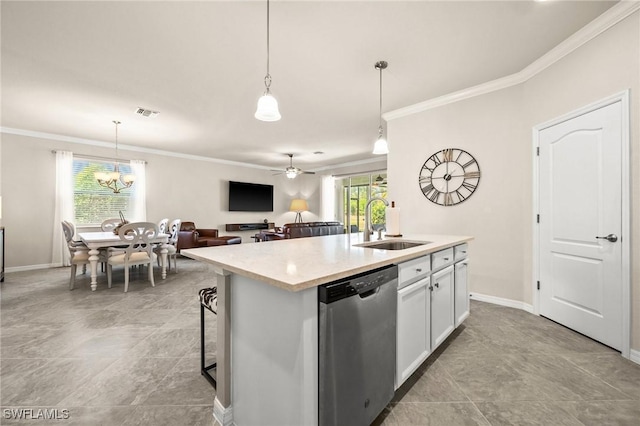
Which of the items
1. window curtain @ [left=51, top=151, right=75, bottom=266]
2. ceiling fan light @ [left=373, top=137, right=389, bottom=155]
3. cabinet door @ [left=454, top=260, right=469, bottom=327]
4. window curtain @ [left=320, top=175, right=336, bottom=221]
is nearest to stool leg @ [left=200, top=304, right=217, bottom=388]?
cabinet door @ [left=454, top=260, right=469, bottom=327]

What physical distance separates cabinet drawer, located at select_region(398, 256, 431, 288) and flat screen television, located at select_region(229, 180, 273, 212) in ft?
22.3

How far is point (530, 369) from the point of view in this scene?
1853 millimetres

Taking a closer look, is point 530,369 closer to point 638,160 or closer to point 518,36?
point 638,160

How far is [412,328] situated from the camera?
1.64m

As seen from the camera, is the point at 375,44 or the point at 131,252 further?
the point at 131,252

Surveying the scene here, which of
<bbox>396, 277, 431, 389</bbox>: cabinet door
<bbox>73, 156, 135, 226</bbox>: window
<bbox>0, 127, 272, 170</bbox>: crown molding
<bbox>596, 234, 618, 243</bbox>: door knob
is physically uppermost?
<bbox>0, 127, 272, 170</bbox>: crown molding

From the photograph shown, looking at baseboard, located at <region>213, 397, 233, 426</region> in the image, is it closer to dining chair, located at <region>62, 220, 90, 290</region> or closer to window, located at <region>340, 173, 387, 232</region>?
dining chair, located at <region>62, 220, 90, 290</region>

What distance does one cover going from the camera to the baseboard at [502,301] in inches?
114

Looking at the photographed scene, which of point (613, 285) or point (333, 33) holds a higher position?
point (333, 33)

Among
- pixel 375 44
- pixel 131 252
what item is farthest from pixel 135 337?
pixel 375 44

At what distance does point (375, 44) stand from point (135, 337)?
3.38m

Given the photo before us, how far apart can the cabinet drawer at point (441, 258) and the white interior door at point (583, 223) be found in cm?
126

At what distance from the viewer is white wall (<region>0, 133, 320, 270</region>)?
15.8ft

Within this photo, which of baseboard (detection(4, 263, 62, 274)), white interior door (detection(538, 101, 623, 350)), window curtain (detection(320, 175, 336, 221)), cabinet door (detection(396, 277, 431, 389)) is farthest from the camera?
window curtain (detection(320, 175, 336, 221))
